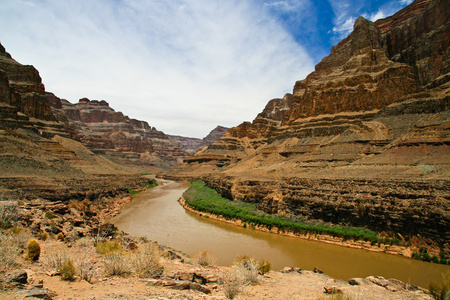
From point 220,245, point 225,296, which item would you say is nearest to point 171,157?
point 220,245

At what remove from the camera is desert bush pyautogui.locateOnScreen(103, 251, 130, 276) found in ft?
29.1

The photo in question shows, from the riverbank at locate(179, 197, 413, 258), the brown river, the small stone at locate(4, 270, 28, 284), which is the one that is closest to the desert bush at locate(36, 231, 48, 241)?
the small stone at locate(4, 270, 28, 284)

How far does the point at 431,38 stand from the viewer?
48.2m

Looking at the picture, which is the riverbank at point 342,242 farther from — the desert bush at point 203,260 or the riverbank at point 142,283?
the desert bush at point 203,260

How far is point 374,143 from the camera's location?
1439 inches

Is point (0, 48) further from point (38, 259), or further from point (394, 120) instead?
point (394, 120)

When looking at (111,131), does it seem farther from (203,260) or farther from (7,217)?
(203,260)

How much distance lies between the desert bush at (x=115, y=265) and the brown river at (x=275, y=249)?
875 cm

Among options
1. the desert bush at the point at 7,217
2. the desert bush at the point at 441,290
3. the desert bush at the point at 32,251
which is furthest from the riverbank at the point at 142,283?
the desert bush at the point at 7,217

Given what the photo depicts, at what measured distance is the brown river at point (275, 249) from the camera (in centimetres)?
1540

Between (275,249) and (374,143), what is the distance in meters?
24.6

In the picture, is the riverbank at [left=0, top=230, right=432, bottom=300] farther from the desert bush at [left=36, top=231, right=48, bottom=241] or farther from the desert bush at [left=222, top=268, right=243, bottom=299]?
the desert bush at [left=36, top=231, right=48, bottom=241]

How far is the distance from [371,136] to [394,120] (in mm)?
3579

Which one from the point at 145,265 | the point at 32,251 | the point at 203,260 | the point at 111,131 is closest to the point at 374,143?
the point at 203,260
